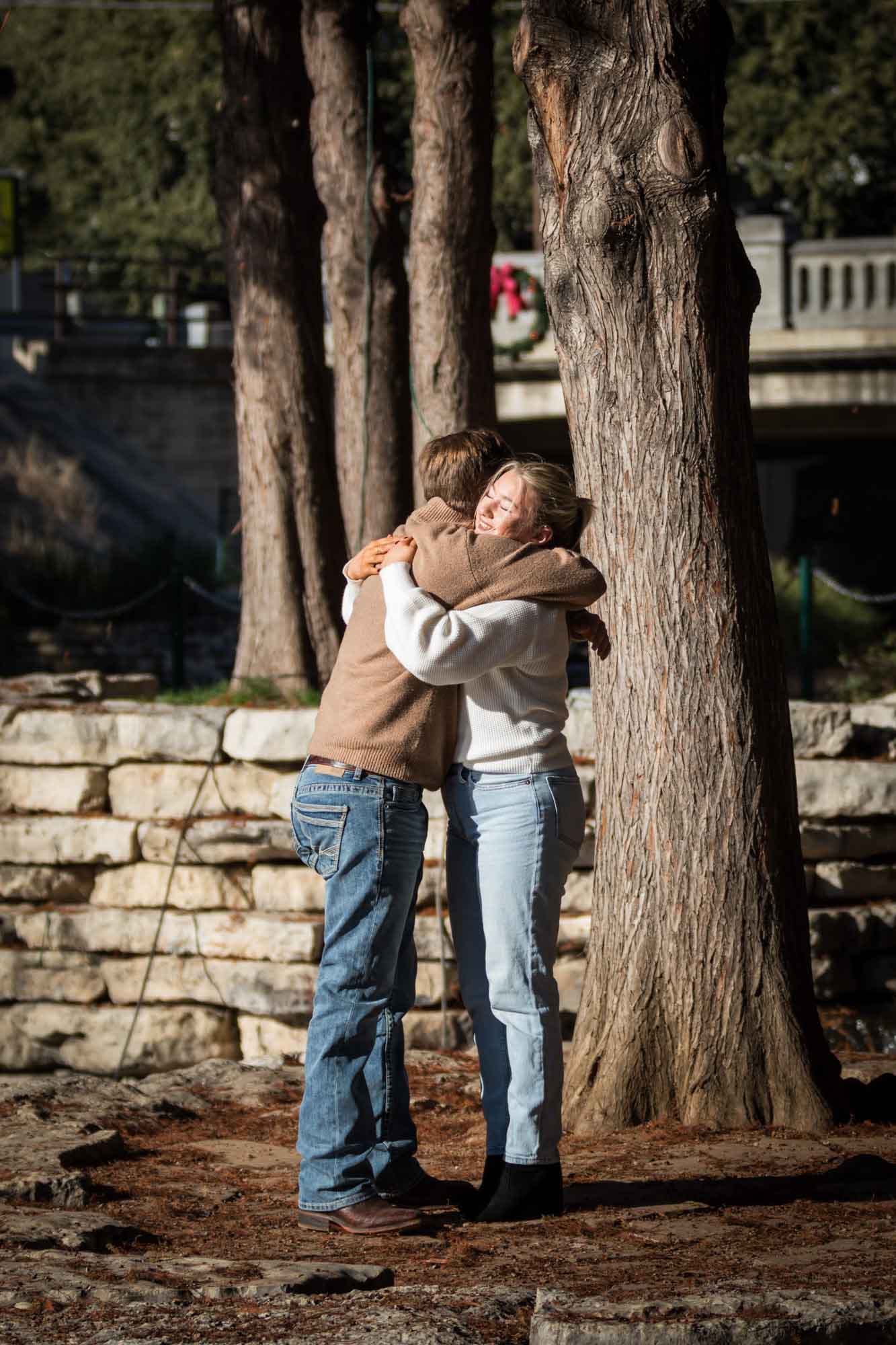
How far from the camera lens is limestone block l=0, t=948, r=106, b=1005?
735 centimetres

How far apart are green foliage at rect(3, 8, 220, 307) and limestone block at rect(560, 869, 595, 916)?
2442 centimetres

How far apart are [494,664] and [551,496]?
43 cm

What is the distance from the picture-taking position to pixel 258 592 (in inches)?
327

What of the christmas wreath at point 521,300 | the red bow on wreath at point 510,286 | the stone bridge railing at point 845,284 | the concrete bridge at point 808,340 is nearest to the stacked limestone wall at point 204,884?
the christmas wreath at point 521,300

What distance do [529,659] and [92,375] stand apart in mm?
20492

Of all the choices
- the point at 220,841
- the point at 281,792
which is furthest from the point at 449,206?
the point at 220,841

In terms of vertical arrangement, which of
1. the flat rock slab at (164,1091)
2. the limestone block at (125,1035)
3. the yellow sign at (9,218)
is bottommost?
the limestone block at (125,1035)

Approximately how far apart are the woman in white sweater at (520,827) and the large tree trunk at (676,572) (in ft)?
2.95

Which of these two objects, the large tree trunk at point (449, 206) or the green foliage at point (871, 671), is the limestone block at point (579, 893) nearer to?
the large tree trunk at point (449, 206)

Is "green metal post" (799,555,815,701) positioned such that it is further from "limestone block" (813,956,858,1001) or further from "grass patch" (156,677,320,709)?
"limestone block" (813,956,858,1001)

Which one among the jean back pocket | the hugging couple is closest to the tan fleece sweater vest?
the hugging couple

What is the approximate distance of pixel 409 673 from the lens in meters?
3.83

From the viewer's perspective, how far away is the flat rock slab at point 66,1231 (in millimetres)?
3770

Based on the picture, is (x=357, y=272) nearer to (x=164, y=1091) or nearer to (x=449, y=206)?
(x=449, y=206)
